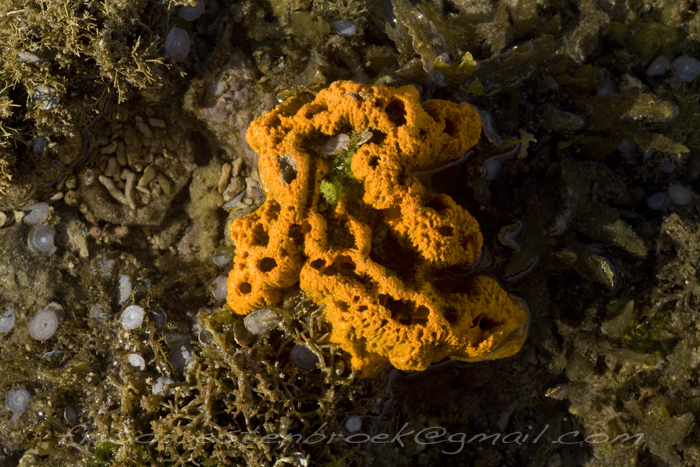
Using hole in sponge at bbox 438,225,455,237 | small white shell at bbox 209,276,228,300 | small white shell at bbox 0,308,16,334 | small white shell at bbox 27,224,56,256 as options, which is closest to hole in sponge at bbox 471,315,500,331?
hole in sponge at bbox 438,225,455,237

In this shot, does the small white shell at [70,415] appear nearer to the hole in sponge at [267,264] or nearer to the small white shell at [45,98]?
the hole in sponge at [267,264]

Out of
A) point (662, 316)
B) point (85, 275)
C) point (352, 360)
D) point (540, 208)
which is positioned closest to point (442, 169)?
point (540, 208)

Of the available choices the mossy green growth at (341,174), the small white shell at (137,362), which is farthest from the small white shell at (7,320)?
the mossy green growth at (341,174)

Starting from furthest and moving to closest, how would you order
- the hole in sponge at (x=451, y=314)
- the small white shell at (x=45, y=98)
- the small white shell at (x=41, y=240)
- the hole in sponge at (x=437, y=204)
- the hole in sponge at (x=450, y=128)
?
1. the small white shell at (x=41, y=240)
2. the small white shell at (x=45, y=98)
3. the hole in sponge at (x=450, y=128)
4. the hole in sponge at (x=437, y=204)
5. the hole in sponge at (x=451, y=314)

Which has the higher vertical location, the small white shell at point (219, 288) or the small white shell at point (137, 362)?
the small white shell at point (219, 288)

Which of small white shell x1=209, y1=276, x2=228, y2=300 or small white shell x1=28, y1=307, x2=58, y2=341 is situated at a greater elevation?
small white shell x1=209, y1=276, x2=228, y2=300

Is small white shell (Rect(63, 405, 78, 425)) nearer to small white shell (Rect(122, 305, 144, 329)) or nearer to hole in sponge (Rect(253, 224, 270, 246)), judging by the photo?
small white shell (Rect(122, 305, 144, 329))

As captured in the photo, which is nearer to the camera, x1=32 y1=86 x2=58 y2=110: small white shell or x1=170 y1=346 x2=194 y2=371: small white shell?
x1=32 y1=86 x2=58 y2=110: small white shell
